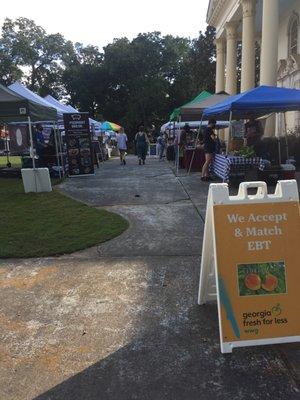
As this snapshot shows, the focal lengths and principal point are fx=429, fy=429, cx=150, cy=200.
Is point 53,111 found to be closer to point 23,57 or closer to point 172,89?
point 172,89

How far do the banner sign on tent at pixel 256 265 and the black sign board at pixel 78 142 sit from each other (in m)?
11.4

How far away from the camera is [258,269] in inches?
124

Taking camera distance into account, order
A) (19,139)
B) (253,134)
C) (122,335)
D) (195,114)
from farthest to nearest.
→ (19,139) < (195,114) < (253,134) < (122,335)

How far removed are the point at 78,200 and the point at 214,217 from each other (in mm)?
6669

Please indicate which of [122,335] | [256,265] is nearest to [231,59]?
[256,265]

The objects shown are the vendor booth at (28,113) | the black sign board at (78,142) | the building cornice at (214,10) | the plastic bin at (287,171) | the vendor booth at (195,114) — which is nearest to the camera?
the vendor booth at (28,113)

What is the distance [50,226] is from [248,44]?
1572 cm

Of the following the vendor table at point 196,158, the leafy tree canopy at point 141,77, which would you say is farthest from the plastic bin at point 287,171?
the leafy tree canopy at point 141,77

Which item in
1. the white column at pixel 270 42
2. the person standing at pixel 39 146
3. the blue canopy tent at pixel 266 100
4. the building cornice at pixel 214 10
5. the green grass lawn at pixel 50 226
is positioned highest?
the building cornice at pixel 214 10

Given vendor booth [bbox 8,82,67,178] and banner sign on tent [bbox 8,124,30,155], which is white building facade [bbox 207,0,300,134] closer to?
vendor booth [bbox 8,82,67,178]

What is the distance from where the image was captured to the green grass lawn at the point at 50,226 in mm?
5781

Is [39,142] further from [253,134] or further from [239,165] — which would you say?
[239,165]

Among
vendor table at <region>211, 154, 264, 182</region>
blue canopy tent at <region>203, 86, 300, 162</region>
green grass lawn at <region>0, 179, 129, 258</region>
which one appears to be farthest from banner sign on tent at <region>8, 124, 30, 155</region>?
blue canopy tent at <region>203, 86, 300, 162</region>

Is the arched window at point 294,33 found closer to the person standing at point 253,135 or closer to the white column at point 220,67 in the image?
the white column at point 220,67
